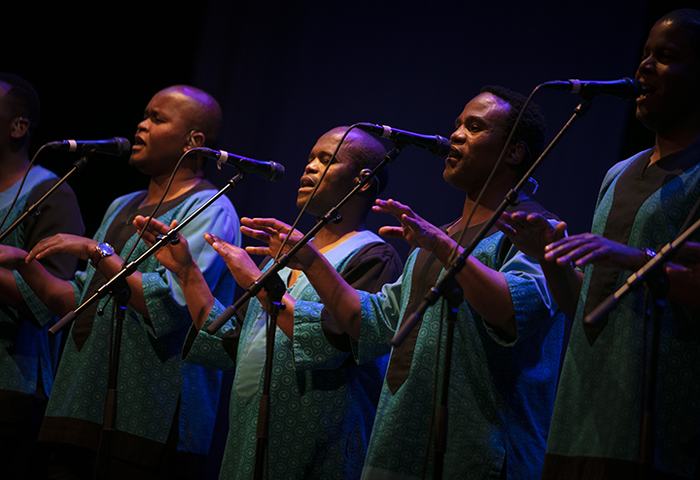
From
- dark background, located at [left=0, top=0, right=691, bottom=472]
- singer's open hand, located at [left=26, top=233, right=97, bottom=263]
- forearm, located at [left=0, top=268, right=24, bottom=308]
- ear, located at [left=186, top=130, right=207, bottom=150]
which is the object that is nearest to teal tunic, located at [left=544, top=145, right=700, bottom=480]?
dark background, located at [left=0, top=0, right=691, bottom=472]

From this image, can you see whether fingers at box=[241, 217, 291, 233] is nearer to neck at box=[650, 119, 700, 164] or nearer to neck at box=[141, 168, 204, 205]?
neck at box=[141, 168, 204, 205]

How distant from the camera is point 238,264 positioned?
3.41 m

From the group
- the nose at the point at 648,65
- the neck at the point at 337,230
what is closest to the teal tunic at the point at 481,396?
the nose at the point at 648,65

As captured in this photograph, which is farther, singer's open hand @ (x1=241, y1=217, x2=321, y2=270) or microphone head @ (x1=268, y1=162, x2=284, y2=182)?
microphone head @ (x1=268, y1=162, x2=284, y2=182)

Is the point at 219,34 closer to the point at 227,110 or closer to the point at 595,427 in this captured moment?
the point at 227,110

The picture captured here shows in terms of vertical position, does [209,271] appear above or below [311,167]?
below

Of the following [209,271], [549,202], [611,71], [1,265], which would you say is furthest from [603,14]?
[1,265]

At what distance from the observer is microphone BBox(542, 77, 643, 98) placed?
258cm

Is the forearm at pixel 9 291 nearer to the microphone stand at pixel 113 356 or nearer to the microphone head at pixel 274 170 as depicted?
the microphone stand at pixel 113 356

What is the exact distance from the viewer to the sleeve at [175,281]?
3807 mm

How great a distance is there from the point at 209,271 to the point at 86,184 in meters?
1.75

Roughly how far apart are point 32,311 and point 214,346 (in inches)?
41.3

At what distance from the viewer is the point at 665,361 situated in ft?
8.05

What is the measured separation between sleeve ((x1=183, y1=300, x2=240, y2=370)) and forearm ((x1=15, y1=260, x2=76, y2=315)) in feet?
2.54
